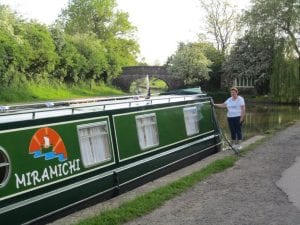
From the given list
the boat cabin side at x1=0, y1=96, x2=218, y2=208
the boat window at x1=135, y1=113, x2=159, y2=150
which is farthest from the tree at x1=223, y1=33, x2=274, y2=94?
the boat window at x1=135, y1=113, x2=159, y2=150

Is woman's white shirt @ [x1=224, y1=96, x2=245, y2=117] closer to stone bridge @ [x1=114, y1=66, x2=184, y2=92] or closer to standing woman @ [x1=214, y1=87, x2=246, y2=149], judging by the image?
standing woman @ [x1=214, y1=87, x2=246, y2=149]

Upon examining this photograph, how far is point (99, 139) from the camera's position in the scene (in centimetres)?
715

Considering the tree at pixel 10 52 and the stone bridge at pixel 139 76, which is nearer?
the tree at pixel 10 52

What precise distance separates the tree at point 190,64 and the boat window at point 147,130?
3815 cm

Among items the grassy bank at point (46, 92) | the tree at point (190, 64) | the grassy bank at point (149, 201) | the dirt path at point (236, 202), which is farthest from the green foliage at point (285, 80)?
the grassy bank at point (149, 201)

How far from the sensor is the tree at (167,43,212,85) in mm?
46866

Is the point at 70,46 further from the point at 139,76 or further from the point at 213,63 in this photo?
the point at 213,63

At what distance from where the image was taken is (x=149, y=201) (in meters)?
6.61

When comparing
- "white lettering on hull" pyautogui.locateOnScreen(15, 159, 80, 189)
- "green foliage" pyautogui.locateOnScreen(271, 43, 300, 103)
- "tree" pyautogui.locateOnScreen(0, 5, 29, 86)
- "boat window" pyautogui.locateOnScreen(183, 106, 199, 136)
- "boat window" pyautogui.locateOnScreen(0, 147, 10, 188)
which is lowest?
"green foliage" pyautogui.locateOnScreen(271, 43, 300, 103)

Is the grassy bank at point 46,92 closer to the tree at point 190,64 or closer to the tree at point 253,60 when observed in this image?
the tree at point 190,64

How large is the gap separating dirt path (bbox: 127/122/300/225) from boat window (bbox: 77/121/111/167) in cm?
119

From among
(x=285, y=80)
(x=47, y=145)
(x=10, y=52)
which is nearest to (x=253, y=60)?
(x=285, y=80)

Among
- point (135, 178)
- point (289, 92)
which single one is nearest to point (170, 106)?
point (135, 178)

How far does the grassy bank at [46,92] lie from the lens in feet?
98.5
